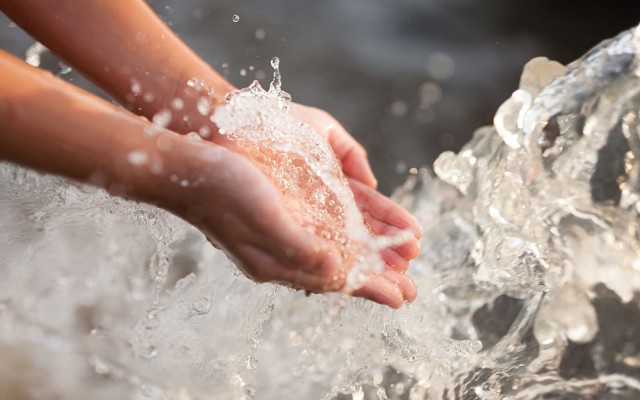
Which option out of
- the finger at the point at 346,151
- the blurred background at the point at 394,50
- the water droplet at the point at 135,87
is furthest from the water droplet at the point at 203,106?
the blurred background at the point at 394,50

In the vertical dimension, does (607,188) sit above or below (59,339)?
above

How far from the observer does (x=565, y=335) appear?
1355mm

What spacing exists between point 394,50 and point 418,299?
Answer: 3.33 ft

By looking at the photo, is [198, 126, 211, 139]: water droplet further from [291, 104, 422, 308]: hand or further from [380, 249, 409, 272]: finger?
[380, 249, 409, 272]: finger

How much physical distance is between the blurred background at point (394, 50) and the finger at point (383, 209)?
2.00ft

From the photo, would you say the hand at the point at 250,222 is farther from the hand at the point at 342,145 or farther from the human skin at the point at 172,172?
the hand at the point at 342,145

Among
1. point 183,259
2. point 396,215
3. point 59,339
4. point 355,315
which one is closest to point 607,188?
point 396,215

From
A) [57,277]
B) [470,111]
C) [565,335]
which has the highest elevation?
[470,111]

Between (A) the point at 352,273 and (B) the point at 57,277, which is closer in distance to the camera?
(A) the point at 352,273

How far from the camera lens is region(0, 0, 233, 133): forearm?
4.17ft

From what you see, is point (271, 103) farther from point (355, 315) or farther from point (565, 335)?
point (565, 335)

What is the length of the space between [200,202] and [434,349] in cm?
68

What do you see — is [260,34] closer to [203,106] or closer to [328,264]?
[203,106]

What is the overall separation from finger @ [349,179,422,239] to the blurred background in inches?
24.0
